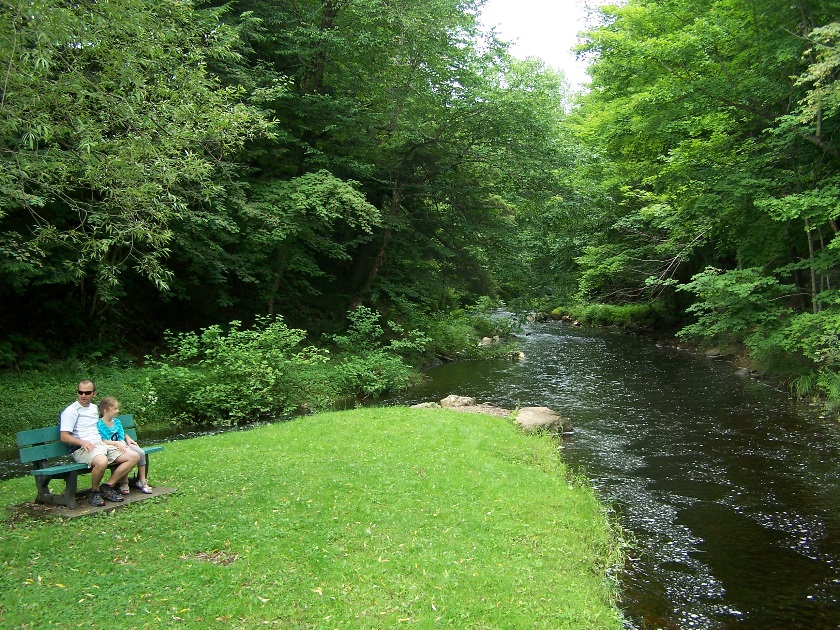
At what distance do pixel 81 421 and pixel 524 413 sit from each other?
9.61 metres

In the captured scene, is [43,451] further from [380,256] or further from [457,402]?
[380,256]

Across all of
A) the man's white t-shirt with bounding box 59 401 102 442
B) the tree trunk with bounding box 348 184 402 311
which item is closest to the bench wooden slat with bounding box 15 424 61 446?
the man's white t-shirt with bounding box 59 401 102 442

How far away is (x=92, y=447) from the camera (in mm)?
6410

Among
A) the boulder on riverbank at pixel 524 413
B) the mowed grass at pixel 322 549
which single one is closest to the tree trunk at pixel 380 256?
the boulder on riverbank at pixel 524 413

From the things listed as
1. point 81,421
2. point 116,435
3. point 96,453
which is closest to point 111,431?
point 116,435

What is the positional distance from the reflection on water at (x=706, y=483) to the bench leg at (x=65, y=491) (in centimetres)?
624

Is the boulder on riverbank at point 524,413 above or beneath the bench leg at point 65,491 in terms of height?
beneath

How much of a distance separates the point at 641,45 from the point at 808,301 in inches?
403

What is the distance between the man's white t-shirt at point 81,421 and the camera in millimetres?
6484

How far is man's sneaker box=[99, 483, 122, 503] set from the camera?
6621mm

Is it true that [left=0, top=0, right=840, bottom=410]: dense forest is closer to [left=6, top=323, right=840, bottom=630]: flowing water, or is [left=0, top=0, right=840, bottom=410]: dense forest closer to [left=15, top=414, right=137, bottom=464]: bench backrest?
[left=6, top=323, right=840, bottom=630]: flowing water

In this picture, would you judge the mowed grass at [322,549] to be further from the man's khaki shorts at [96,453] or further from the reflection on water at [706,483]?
the reflection on water at [706,483]

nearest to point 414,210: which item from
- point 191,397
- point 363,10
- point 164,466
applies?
point 363,10

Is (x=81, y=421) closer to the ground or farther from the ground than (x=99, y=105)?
closer to the ground
